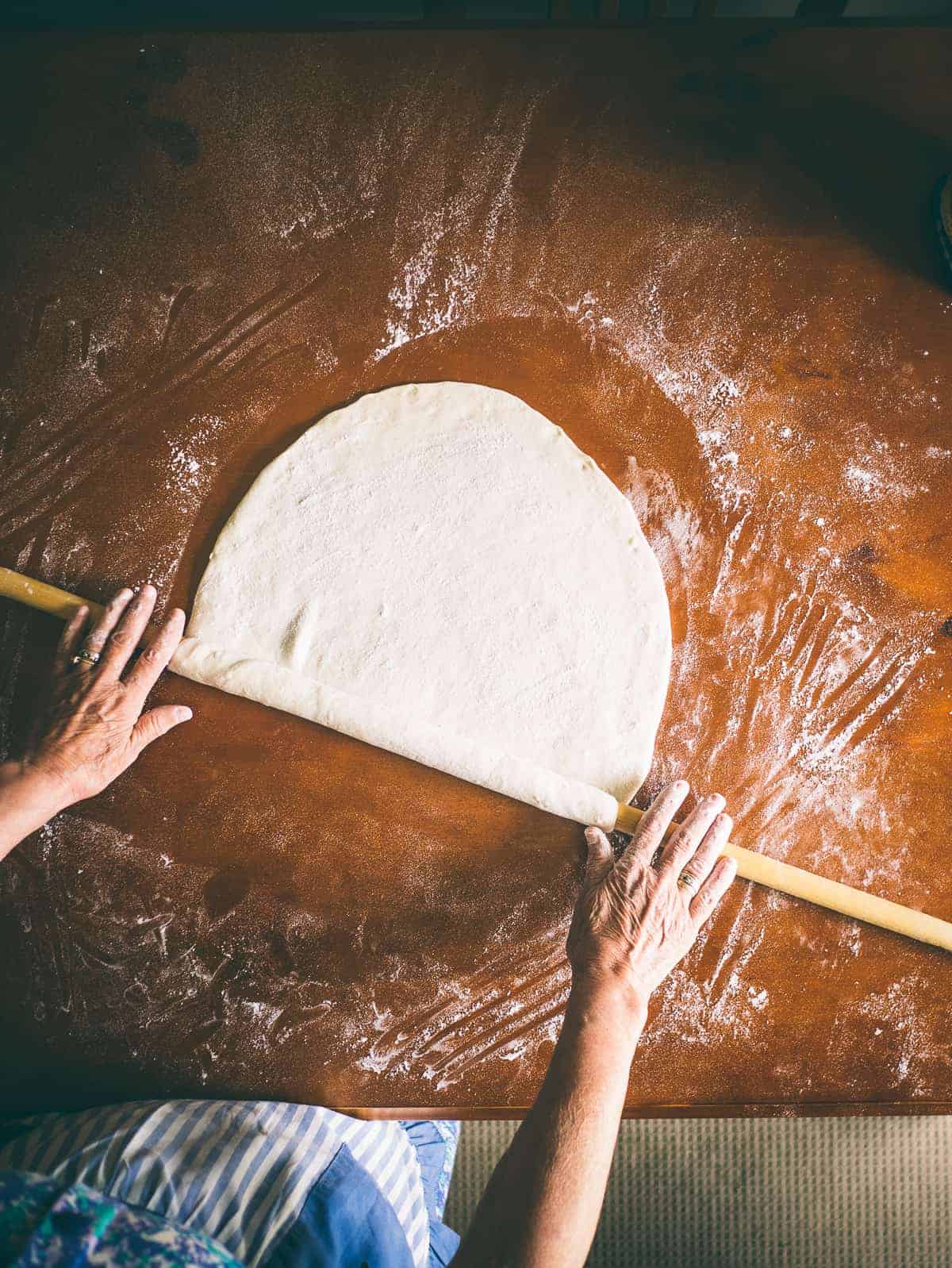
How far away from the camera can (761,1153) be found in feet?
5.35

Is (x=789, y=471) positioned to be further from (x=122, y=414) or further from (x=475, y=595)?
(x=122, y=414)

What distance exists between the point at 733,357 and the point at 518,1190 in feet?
4.32

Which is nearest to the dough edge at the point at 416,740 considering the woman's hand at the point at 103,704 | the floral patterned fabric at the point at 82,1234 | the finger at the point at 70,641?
the woman's hand at the point at 103,704

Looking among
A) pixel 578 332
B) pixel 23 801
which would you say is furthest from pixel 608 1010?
pixel 578 332

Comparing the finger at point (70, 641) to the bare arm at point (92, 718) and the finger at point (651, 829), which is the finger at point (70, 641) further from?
the finger at point (651, 829)

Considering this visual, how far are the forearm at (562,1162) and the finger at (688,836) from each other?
9.4 inches

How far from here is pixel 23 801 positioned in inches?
47.4

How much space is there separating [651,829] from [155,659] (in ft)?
2.81

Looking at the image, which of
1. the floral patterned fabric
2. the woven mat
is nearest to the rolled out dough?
the floral patterned fabric

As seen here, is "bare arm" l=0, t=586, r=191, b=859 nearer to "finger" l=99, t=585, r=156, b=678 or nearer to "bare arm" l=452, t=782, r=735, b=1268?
"finger" l=99, t=585, r=156, b=678

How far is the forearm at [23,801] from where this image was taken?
1.20 metres

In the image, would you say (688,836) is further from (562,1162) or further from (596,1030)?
(562,1162)

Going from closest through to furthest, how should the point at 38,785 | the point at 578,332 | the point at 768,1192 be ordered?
the point at 38,785
the point at 578,332
the point at 768,1192

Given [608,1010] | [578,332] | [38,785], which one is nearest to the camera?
[608,1010]
